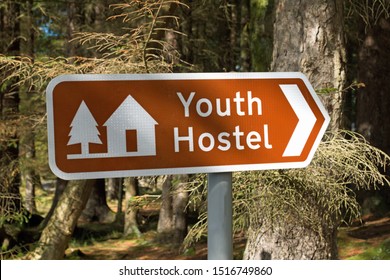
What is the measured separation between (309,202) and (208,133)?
84.3 inches

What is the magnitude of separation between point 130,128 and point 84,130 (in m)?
0.17

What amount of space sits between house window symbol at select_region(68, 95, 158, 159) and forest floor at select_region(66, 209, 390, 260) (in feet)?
19.9

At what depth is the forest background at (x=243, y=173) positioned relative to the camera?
12.4 feet

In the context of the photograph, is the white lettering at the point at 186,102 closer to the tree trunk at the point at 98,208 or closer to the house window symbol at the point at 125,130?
the house window symbol at the point at 125,130

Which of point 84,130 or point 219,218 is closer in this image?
point 84,130

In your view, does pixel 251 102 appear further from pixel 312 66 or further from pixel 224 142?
pixel 312 66

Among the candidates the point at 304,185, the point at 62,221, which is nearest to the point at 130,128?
the point at 304,185

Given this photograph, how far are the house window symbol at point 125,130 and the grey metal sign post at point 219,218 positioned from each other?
0.91 feet

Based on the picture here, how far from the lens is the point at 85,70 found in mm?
5160

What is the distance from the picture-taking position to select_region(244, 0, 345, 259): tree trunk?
171 inches

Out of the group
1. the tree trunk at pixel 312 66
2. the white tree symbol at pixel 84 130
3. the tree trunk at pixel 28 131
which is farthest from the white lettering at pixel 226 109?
the tree trunk at pixel 28 131

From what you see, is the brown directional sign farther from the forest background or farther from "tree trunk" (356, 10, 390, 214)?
"tree trunk" (356, 10, 390, 214)

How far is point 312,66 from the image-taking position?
14.4 ft

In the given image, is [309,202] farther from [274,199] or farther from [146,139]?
[146,139]
